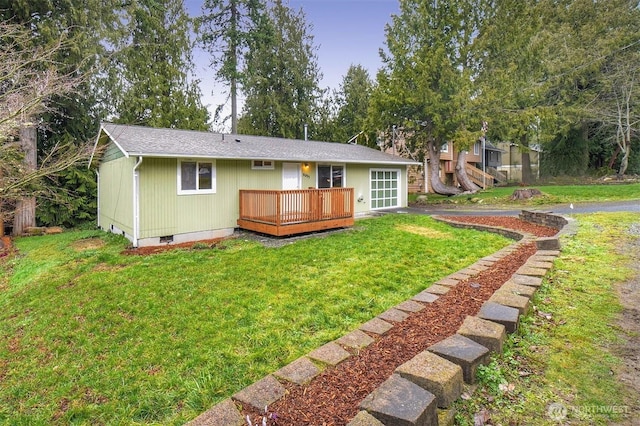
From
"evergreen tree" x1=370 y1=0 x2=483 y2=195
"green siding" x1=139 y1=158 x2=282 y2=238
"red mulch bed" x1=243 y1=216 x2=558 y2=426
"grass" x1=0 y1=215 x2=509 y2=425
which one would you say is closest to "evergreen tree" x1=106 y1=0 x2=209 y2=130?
"green siding" x1=139 y1=158 x2=282 y2=238

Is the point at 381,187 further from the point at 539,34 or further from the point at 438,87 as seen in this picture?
the point at 539,34

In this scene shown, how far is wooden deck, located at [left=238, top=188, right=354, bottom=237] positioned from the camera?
848 centimetres

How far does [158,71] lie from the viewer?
1928 cm

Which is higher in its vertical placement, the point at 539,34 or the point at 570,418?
the point at 539,34

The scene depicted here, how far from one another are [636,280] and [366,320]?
3000 mm

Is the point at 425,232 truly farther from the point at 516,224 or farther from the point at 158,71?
the point at 158,71

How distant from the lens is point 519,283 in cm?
355

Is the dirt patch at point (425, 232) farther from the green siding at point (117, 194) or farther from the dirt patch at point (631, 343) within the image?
the green siding at point (117, 194)

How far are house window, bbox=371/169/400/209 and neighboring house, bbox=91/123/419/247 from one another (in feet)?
8.16

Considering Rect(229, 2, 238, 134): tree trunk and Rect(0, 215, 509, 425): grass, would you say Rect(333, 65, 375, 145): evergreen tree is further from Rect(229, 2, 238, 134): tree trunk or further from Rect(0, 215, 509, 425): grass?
Rect(0, 215, 509, 425): grass

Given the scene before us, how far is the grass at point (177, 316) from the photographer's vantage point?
2.74 m

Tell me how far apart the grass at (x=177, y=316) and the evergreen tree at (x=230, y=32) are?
16.0 m

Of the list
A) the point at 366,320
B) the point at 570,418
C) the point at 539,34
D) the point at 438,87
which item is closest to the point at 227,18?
the point at 438,87

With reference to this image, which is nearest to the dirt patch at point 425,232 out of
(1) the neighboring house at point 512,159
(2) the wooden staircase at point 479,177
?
(2) the wooden staircase at point 479,177
